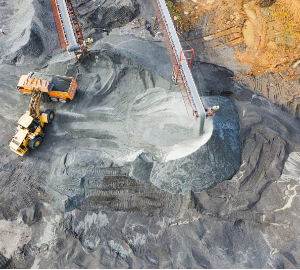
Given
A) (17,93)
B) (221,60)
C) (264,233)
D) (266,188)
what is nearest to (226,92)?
(221,60)

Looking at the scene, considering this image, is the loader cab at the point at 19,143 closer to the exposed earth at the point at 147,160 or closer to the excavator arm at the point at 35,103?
the exposed earth at the point at 147,160

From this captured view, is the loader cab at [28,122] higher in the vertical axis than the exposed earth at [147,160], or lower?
higher

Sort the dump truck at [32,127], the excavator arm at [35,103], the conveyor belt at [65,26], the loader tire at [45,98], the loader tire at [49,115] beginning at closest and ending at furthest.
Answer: the dump truck at [32,127], the excavator arm at [35,103], the loader tire at [49,115], the loader tire at [45,98], the conveyor belt at [65,26]

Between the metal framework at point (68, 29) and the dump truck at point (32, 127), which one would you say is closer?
the dump truck at point (32, 127)

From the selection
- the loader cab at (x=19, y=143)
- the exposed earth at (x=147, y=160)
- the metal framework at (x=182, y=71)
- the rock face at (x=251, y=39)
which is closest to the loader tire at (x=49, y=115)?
the exposed earth at (x=147, y=160)

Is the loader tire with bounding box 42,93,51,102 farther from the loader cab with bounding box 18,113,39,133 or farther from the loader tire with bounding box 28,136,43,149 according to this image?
the loader tire with bounding box 28,136,43,149

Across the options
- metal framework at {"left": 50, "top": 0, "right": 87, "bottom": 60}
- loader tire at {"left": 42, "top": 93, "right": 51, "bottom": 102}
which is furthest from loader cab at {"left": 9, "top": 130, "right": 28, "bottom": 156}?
metal framework at {"left": 50, "top": 0, "right": 87, "bottom": 60}

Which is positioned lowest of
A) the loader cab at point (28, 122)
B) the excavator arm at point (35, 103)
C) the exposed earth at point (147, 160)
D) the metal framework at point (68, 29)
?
the exposed earth at point (147, 160)

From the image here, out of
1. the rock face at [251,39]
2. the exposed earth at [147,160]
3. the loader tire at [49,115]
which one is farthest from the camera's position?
the rock face at [251,39]
